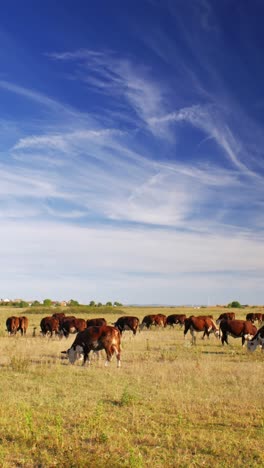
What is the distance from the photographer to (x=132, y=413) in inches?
446

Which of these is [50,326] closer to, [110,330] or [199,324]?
[199,324]

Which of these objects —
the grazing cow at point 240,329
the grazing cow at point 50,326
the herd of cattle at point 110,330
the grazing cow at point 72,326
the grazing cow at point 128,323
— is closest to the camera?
the herd of cattle at point 110,330

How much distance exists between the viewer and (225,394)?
13.5m

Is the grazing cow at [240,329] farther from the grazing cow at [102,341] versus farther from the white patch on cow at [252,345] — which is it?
the grazing cow at [102,341]

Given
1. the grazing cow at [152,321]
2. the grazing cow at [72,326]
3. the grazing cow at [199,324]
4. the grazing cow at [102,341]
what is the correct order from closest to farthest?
the grazing cow at [102,341] < the grazing cow at [199,324] < the grazing cow at [72,326] < the grazing cow at [152,321]

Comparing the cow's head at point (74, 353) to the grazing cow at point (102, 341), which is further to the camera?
the cow's head at point (74, 353)

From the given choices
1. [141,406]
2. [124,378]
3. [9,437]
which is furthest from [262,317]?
[9,437]

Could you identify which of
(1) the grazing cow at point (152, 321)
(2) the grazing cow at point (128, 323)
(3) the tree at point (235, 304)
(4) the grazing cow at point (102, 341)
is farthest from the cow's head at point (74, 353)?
(3) the tree at point (235, 304)

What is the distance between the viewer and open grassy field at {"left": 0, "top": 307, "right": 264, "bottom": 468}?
8609mm

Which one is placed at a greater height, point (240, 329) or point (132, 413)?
point (240, 329)

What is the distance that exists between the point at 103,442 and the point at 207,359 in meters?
11.8

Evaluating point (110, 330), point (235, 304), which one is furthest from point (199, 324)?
point (235, 304)

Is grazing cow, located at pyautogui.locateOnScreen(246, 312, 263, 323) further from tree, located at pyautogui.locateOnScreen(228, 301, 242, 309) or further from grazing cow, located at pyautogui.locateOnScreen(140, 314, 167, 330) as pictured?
tree, located at pyautogui.locateOnScreen(228, 301, 242, 309)

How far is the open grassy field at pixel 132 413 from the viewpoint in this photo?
8.61 metres
